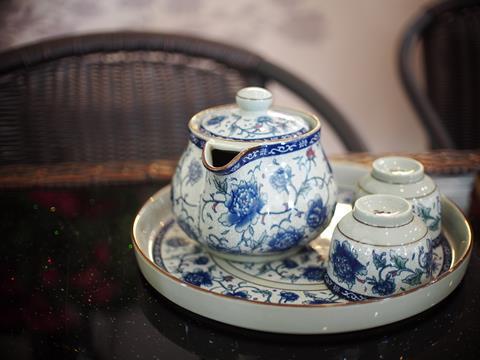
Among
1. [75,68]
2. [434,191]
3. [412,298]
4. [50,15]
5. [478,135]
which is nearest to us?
[412,298]

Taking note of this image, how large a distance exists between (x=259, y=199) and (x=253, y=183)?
0.01 meters

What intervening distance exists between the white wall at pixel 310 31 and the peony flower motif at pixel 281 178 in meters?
0.89

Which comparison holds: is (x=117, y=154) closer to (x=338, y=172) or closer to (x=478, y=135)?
(x=338, y=172)

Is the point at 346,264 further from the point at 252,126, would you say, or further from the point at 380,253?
the point at 252,126

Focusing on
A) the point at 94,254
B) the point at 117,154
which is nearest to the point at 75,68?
the point at 117,154

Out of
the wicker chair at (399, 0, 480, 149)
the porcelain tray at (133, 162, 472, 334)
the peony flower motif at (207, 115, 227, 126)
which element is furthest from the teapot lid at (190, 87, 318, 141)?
the wicker chair at (399, 0, 480, 149)

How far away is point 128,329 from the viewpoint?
46 cm

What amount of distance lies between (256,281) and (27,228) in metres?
0.24

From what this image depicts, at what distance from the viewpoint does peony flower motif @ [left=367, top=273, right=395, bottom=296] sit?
457 millimetres

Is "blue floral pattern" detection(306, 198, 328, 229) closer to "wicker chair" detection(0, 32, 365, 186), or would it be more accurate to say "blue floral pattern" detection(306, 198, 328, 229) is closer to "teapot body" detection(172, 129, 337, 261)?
"teapot body" detection(172, 129, 337, 261)

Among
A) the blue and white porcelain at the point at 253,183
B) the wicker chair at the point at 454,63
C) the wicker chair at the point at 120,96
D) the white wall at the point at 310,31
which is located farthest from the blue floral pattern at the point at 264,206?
the white wall at the point at 310,31

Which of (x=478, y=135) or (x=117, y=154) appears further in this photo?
(x=478, y=135)

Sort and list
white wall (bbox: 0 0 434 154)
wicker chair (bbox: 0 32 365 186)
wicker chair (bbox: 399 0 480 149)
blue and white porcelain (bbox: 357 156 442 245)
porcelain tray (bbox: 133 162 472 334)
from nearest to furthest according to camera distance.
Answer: porcelain tray (bbox: 133 162 472 334) < blue and white porcelain (bbox: 357 156 442 245) < wicker chair (bbox: 0 32 365 186) < wicker chair (bbox: 399 0 480 149) < white wall (bbox: 0 0 434 154)

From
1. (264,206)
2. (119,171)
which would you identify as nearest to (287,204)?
(264,206)
